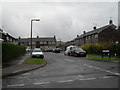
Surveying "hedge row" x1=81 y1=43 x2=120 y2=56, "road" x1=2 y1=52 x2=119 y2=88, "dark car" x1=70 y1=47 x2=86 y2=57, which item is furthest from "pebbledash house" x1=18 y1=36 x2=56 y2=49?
"road" x1=2 y1=52 x2=119 y2=88

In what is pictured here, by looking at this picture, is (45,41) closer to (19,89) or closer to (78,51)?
(78,51)

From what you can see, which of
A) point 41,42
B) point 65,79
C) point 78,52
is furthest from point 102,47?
point 41,42

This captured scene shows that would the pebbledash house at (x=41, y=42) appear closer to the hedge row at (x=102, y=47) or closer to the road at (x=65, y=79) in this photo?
the hedge row at (x=102, y=47)

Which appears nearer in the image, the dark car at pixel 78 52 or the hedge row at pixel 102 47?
the hedge row at pixel 102 47

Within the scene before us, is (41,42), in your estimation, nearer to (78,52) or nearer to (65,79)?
(78,52)

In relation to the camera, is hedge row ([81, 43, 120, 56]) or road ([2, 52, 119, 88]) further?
hedge row ([81, 43, 120, 56])

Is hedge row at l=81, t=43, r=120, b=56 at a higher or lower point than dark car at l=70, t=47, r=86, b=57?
higher

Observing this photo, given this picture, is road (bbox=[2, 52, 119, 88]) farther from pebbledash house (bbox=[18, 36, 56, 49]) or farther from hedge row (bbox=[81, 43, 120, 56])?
pebbledash house (bbox=[18, 36, 56, 49])

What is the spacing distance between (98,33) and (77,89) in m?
51.3

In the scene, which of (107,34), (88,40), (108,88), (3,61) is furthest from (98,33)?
(108,88)

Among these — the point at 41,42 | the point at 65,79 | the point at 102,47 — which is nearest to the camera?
the point at 65,79

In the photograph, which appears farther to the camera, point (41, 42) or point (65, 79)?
point (41, 42)

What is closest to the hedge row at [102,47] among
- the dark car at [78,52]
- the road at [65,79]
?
the dark car at [78,52]

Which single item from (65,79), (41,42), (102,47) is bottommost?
(65,79)
